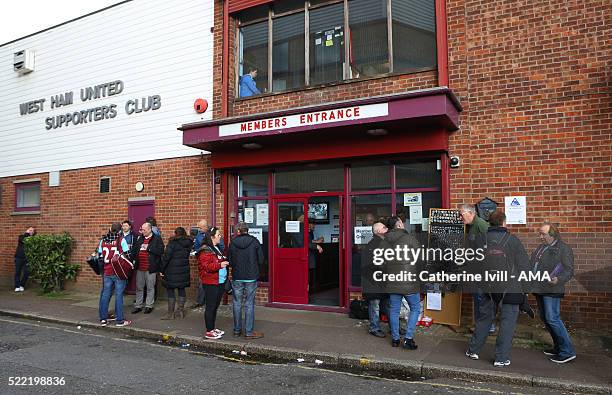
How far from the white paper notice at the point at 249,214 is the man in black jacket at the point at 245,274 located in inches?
105

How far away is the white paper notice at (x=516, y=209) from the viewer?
7.57 meters

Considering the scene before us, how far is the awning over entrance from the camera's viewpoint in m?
7.57

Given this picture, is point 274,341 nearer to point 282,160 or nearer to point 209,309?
point 209,309

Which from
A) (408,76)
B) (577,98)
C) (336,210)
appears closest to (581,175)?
(577,98)

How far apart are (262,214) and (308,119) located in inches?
102

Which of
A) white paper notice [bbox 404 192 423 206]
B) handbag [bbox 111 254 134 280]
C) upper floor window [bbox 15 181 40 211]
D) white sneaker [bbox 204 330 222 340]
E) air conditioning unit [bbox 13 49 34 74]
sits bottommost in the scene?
white sneaker [bbox 204 330 222 340]

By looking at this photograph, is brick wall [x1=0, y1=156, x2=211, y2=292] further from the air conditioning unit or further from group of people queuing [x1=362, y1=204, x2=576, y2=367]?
group of people queuing [x1=362, y1=204, x2=576, y2=367]

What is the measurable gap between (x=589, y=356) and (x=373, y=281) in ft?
9.87

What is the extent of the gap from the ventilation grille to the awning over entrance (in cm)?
353

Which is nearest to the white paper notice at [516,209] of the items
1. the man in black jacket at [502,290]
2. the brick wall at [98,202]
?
the man in black jacket at [502,290]

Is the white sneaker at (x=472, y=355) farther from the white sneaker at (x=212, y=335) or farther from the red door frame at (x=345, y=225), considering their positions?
the white sneaker at (x=212, y=335)

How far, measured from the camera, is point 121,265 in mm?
8484

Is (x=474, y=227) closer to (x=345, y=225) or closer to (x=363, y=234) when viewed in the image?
(x=363, y=234)

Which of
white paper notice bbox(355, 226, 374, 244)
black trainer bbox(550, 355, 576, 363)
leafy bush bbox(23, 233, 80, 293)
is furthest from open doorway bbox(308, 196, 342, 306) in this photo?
leafy bush bbox(23, 233, 80, 293)
